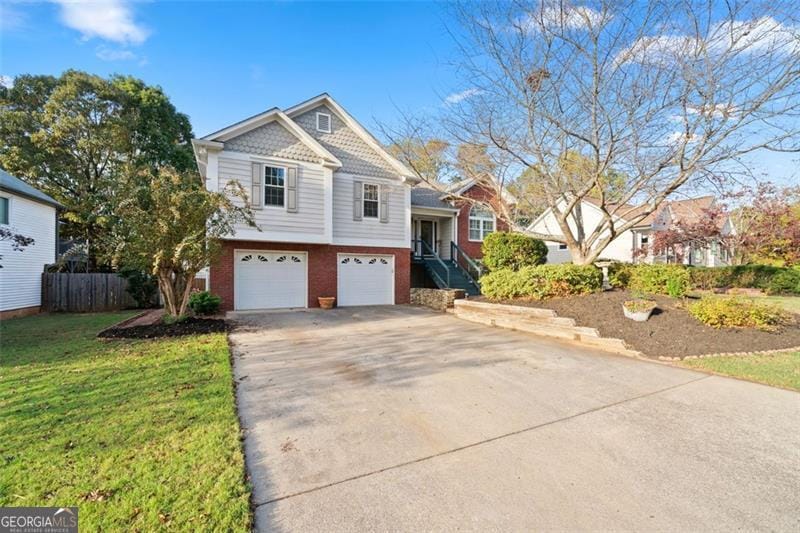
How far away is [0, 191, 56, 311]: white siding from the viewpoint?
36.2 ft

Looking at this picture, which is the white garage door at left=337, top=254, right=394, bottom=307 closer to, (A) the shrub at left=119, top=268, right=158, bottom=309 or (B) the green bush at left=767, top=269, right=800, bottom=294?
(A) the shrub at left=119, top=268, right=158, bottom=309

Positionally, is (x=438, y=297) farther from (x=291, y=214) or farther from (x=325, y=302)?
(x=291, y=214)

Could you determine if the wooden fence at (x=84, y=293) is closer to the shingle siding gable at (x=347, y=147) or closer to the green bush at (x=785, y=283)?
the shingle siding gable at (x=347, y=147)

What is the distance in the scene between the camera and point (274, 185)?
12.0 m

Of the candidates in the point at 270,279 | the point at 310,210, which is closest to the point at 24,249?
the point at 270,279

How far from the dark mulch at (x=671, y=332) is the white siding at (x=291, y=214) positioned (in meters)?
7.97

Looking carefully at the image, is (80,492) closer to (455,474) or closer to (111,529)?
(111,529)

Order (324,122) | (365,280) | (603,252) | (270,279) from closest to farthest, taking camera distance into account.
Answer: (270,279)
(324,122)
(365,280)
(603,252)

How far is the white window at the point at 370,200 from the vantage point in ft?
45.2

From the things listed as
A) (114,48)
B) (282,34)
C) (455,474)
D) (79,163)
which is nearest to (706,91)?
(455,474)

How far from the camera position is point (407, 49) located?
Result: 1050 centimetres

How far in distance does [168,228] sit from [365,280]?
7.14m

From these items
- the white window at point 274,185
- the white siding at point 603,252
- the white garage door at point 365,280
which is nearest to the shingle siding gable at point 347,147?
the white window at point 274,185

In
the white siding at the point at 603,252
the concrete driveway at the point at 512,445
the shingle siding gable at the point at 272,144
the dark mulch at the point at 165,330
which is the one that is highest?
the shingle siding gable at the point at 272,144
